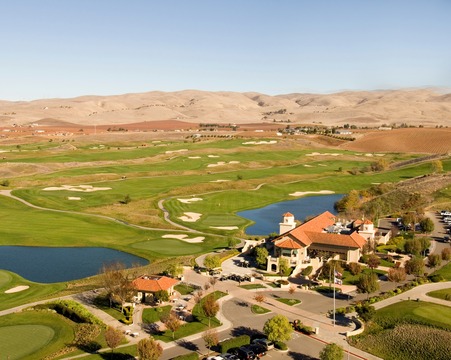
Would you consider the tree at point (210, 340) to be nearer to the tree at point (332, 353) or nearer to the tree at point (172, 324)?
the tree at point (172, 324)

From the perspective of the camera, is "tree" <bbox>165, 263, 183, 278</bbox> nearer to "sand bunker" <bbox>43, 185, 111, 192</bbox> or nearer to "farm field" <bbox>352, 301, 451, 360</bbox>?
"farm field" <bbox>352, 301, 451, 360</bbox>

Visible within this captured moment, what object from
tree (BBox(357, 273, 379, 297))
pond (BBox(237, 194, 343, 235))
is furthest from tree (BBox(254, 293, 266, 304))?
pond (BBox(237, 194, 343, 235))

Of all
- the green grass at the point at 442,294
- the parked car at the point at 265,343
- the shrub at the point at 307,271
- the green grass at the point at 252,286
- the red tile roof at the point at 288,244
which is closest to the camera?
the parked car at the point at 265,343

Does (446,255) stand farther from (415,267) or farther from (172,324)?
(172,324)

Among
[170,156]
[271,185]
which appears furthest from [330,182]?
[170,156]

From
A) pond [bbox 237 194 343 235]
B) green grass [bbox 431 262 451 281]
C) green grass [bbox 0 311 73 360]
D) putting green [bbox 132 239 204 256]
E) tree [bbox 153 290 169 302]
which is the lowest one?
pond [bbox 237 194 343 235]

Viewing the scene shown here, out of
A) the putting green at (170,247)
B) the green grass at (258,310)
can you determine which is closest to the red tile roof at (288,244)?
the putting green at (170,247)
